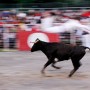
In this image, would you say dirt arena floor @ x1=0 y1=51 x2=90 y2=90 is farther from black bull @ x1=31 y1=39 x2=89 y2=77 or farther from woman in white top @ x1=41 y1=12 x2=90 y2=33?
woman in white top @ x1=41 y1=12 x2=90 y2=33

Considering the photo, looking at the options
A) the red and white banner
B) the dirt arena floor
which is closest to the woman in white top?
the red and white banner

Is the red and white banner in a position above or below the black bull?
below

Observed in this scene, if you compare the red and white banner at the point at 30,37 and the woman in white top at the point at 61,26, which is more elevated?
the woman in white top at the point at 61,26

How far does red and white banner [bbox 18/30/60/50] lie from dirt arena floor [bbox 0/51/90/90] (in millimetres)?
1620

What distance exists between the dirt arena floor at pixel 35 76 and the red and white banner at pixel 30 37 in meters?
1.62

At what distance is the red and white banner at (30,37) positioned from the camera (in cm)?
1764

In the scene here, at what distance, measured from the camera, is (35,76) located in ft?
40.3

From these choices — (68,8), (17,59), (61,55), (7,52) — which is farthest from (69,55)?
(68,8)

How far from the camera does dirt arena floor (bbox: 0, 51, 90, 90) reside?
A: 10859 mm

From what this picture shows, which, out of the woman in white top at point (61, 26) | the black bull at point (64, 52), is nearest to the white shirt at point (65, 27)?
the woman in white top at point (61, 26)

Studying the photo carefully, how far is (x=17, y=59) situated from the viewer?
15.7 meters

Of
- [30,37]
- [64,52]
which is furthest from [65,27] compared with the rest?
[64,52]

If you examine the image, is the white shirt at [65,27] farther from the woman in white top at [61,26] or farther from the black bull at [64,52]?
the black bull at [64,52]

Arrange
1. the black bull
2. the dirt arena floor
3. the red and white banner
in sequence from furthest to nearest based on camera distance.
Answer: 1. the red and white banner
2. the black bull
3. the dirt arena floor
